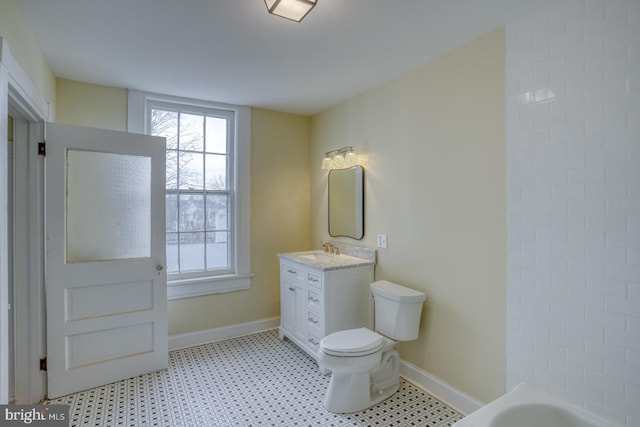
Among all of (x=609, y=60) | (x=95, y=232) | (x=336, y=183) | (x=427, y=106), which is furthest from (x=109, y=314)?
(x=609, y=60)

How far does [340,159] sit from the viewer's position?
3.34 m

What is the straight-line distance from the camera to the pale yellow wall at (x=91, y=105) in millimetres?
2773

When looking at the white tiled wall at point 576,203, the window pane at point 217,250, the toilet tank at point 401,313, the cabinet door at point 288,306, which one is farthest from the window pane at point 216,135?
the white tiled wall at point 576,203

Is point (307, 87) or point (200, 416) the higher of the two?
point (307, 87)

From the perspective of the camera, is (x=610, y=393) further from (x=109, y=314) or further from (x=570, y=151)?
(x=109, y=314)

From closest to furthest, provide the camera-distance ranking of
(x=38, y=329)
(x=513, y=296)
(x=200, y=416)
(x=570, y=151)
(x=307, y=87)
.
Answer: (x=570, y=151)
(x=513, y=296)
(x=200, y=416)
(x=38, y=329)
(x=307, y=87)

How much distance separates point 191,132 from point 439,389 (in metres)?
3.24

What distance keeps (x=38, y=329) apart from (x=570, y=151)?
356 centimetres

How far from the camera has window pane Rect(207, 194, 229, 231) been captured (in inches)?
137

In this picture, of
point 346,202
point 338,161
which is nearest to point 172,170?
point 338,161

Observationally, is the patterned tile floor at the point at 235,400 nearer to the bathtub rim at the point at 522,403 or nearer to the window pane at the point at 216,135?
the bathtub rim at the point at 522,403

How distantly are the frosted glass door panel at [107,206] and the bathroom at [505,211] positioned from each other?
58cm

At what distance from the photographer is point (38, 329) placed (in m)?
2.31

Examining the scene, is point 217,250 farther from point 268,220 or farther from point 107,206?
point 107,206
